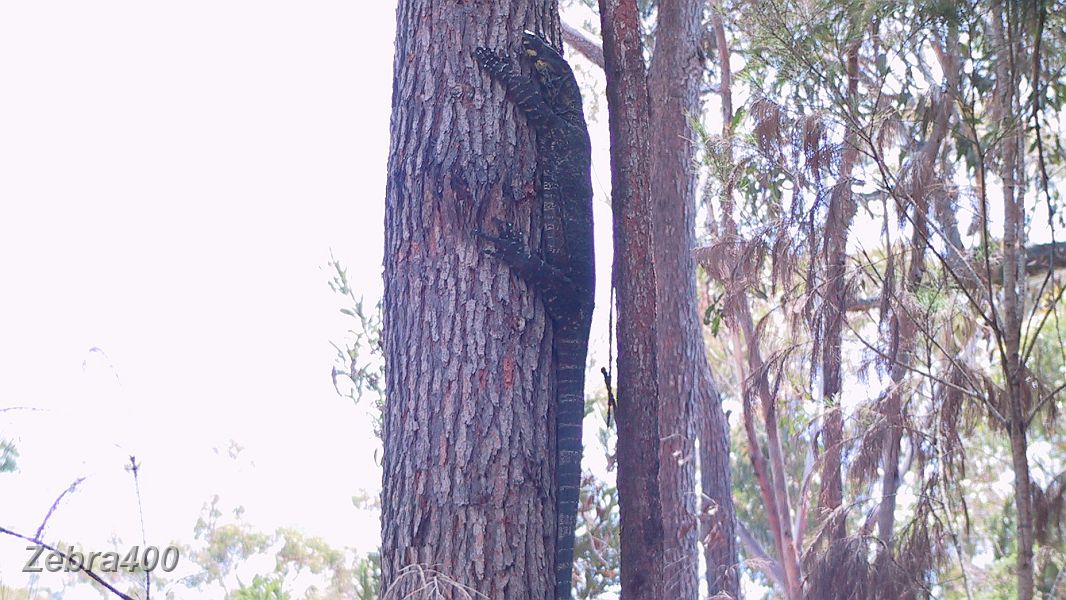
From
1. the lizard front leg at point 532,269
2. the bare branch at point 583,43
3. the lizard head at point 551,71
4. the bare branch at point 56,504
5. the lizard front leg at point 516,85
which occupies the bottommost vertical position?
the bare branch at point 56,504

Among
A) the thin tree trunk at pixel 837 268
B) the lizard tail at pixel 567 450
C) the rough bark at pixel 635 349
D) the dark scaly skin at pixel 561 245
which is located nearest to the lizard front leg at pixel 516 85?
the dark scaly skin at pixel 561 245

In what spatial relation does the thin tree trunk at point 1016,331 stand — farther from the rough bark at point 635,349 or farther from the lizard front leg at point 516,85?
the lizard front leg at point 516,85

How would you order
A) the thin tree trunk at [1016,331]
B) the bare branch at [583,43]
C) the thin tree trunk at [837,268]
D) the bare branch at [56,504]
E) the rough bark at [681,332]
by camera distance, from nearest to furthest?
the bare branch at [56,504] < the thin tree trunk at [1016,331] < the thin tree trunk at [837,268] < the rough bark at [681,332] < the bare branch at [583,43]

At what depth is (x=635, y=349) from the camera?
284cm

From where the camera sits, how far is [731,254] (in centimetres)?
665

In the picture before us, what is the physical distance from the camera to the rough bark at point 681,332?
497cm

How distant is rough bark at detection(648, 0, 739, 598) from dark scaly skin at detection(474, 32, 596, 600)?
5.32ft

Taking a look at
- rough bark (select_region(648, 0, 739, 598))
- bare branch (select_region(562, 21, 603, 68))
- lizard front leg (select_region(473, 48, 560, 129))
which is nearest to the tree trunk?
lizard front leg (select_region(473, 48, 560, 129))

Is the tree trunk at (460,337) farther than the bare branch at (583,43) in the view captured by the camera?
No

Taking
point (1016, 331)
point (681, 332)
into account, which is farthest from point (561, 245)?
point (681, 332)

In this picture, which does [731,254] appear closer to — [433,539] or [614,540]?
[614,540]

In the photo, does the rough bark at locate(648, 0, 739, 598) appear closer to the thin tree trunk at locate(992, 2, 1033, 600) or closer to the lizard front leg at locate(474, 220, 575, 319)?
the thin tree trunk at locate(992, 2, 1033, 600)

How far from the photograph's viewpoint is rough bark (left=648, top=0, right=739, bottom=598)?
4973 millimetres

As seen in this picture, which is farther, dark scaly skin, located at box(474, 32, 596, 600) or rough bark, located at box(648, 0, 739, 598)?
rough bark, located at box(648, 0, 739, 598)
